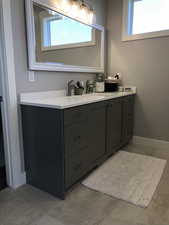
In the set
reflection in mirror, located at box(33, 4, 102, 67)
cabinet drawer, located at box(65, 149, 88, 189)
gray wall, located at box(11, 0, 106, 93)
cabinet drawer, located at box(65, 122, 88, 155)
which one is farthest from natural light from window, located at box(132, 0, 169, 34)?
cabinet drawer, located at box(65, 149, 88, 189)

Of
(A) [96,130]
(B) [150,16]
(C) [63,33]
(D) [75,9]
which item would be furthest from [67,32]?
(B) [150,16]

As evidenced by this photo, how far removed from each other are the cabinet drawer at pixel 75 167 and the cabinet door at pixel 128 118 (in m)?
1.12

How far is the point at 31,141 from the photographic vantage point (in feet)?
5.73

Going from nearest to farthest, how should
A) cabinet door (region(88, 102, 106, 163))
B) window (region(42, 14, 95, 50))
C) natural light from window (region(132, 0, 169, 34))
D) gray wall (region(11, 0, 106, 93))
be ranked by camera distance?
gray wall (region(11, 0, 106, 93)) < cabinet door (region(88, 102, 106, 163)) < window (region(42, 14, 95, 50)) < natural light from window (region(132, 0, 169, 34))

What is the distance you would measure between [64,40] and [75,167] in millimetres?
1606

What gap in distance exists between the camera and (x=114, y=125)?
7.97 ft

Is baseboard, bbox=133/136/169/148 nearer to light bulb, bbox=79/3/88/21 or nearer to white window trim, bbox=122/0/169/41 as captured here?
white window trim, bbox=122/0/169/41

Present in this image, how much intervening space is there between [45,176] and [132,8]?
293 centimetres

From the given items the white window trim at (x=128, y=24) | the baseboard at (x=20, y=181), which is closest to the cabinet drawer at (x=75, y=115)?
the baseboard at (x=20, y=181)

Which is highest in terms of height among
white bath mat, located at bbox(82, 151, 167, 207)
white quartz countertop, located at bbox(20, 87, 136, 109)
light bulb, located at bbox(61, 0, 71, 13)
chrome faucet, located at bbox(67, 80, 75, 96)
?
light bulb, located at bbox(61, 0, 71, 13)

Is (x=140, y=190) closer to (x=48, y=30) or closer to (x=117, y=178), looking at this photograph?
(x=117, y=178)

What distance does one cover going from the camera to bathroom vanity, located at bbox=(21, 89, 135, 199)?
1.53 metres

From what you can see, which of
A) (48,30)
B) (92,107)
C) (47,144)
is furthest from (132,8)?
(47,144)

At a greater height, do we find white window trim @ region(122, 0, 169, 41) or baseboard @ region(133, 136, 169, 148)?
white window trim @ region(122, 0, 169, 41)
